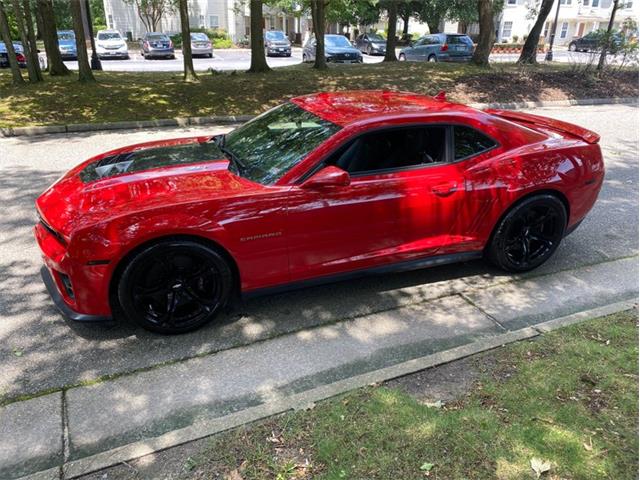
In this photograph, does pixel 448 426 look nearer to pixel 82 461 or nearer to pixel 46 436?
pixel 82 461

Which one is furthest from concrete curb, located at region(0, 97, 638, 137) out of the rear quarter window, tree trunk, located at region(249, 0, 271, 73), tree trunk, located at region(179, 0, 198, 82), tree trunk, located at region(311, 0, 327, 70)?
the rear quarter window

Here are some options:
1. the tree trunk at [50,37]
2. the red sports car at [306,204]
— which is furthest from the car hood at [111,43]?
the red sports car at [306,204]

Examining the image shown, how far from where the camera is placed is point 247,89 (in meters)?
13.0

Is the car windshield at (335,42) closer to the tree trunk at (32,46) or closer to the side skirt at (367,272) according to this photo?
the tree trunk at (32,46)

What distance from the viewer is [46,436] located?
106 inches

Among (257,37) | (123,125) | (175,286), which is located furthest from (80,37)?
(175,286)

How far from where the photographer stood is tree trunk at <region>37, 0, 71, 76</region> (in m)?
14.4

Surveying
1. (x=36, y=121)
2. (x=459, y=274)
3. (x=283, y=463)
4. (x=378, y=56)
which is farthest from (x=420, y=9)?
(x=283, y=463)

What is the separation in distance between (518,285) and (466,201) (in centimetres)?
102

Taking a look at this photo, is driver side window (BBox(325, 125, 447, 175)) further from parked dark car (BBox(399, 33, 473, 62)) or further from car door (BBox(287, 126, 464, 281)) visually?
parked dark car (BBox(399, 33, 473, 62))

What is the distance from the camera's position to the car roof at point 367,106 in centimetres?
393

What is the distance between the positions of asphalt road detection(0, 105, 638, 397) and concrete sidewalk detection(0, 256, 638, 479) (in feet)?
0.46

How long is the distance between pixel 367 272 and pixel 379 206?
1.82ft

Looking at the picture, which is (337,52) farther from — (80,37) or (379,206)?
(379,206)
